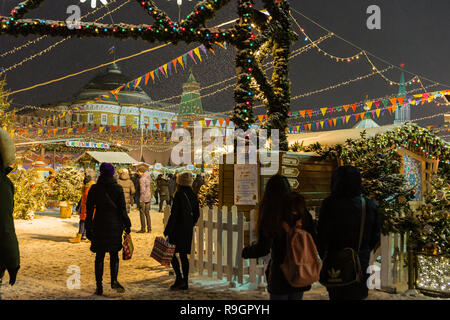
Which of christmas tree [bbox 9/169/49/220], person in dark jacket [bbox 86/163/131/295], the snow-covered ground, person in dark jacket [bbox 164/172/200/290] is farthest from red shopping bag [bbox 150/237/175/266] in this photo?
christmas tree [bbox 9/169/49/220]

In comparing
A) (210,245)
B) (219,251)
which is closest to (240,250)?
(219,251)

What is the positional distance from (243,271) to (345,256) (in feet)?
10.3

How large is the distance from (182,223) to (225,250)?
115cm

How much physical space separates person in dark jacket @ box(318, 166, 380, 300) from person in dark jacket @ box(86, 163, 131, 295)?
10.2ft

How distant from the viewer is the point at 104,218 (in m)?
5.50

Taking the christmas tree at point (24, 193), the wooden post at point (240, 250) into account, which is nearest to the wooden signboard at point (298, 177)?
the wooden post at point (240, 250)

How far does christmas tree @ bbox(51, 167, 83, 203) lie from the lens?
1680 centimetres

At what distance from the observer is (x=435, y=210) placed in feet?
20.5

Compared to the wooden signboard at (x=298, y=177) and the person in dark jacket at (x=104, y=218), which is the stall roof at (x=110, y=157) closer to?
the wooden signboard at (x=298, y=177)

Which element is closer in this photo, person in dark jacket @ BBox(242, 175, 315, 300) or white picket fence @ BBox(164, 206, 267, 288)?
person in dark jacket @ BBox(242, 175, 315, 300)

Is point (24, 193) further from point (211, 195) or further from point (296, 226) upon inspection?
point (296, 226)

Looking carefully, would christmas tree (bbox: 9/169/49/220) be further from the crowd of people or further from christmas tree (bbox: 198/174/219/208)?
the crowd of people

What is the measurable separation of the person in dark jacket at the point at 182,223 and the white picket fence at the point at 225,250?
26.0 inches
